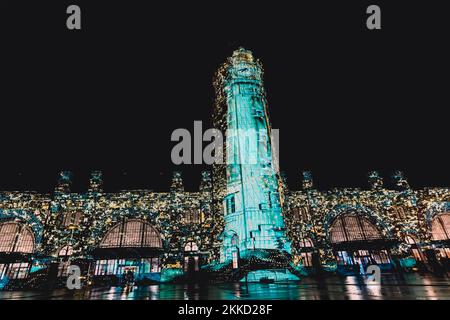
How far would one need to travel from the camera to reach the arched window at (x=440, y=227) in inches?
1147

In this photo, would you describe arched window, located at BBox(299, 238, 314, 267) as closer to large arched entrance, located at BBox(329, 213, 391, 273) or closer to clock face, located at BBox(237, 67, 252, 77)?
large arched entrance, located at BBox(329, 213, 391, 273)

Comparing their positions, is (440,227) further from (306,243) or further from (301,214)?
(301,214)

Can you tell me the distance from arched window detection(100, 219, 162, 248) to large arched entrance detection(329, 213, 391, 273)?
66.3 ft

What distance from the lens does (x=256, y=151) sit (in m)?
26.0

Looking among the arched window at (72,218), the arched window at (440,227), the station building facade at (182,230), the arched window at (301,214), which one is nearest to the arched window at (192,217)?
the station building facade at (182,230)

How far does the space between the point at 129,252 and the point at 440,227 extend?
3542 centimetres

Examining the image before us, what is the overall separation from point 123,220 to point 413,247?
3245 cm

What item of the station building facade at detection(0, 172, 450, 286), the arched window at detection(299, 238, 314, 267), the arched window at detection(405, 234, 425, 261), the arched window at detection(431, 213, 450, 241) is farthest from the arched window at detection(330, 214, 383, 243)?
the arched window at detection(431, 213, 450, 241)

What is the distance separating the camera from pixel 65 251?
26.9m

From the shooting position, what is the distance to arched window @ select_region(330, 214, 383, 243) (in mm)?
29469

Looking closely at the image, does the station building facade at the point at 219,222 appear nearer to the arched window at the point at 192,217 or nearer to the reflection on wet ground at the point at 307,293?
the arched window at the point at 192,217

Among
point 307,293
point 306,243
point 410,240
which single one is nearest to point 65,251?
point 306,243
